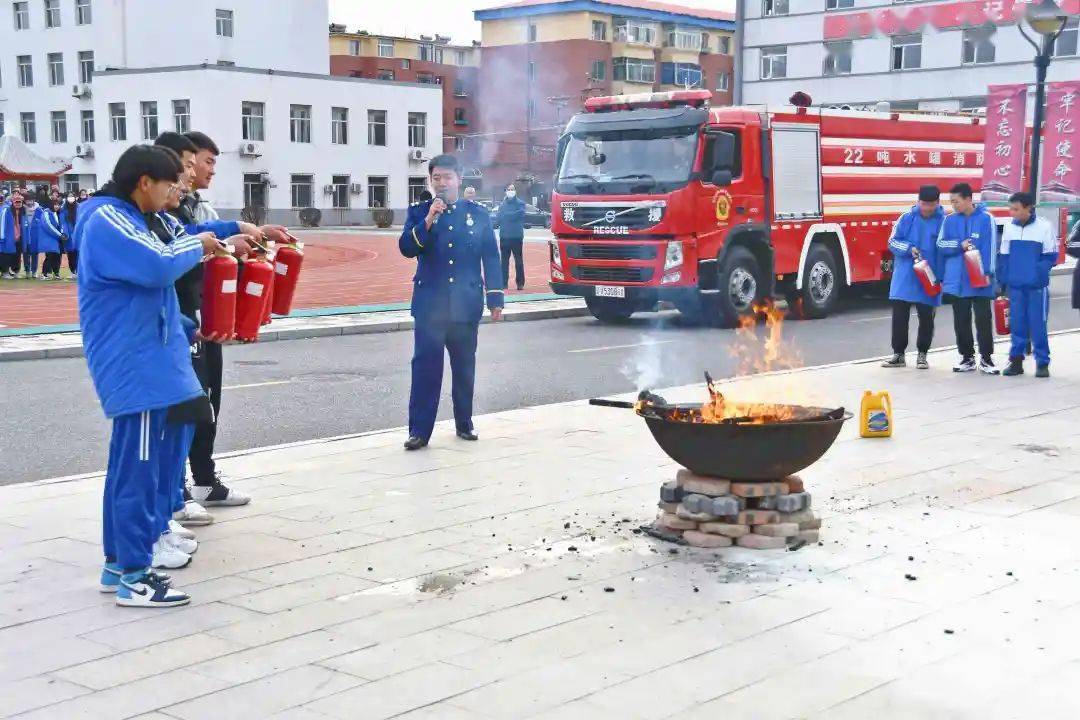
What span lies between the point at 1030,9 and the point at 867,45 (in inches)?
1833

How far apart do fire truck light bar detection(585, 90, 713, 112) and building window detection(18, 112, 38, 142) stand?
61312 millimetres

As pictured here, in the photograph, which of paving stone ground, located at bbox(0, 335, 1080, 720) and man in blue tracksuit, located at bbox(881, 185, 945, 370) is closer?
paving stone ground, located at bbox(0, 335, 1080, 720)

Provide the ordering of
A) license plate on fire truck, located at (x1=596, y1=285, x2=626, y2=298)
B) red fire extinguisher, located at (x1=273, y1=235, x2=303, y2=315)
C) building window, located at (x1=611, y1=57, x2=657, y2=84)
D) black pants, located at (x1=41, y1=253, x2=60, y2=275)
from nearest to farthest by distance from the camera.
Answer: red fire extinguisher, located at (x1=273, y1=235, x2=303, y2=315) → license plate on fire truck, located at (x1=596, y1=285, x2=626, y2=298) → black pants, located at (x1=41, y1=253, x2=60, y2=275) → building window, located at (x1=611, y1=57, x2=657, y2=84)

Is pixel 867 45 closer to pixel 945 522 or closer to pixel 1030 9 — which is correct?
pixel 1030 9

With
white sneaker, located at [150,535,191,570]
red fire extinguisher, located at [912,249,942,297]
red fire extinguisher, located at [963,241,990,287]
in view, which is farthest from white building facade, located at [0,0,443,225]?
white sneaker, located at [150,535,191,570]

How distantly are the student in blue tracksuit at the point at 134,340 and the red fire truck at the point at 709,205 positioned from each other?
1317 cm

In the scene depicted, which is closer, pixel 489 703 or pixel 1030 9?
pixel 489 703

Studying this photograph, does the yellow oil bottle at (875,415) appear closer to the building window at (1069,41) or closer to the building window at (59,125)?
the building window at (1069,41)

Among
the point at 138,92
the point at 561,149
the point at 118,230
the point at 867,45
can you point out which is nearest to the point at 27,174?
the point at 138,92

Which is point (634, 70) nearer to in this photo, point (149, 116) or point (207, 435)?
point (149, 116)

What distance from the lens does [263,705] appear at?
422cm

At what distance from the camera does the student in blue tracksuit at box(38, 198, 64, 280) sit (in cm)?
2803

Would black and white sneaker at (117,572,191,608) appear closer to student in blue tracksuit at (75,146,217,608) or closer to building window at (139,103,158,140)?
student in blue tracksuit at (75,146,217,608)

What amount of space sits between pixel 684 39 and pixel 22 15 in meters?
41.4
